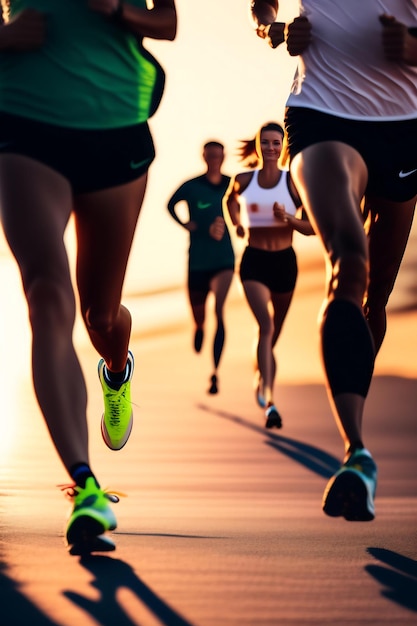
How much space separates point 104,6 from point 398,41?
97 centimetres

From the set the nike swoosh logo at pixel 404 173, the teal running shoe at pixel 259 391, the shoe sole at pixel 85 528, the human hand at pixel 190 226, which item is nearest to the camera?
the shoe sole at pixel 85 528

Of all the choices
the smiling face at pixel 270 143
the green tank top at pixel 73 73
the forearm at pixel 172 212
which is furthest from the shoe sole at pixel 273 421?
the green tank top at pixel 73 73

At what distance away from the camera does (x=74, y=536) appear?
3641mm

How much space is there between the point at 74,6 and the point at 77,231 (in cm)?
69

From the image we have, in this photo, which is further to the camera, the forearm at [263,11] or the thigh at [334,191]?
the forearm at [263,11]

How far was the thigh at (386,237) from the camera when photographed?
4.65 m

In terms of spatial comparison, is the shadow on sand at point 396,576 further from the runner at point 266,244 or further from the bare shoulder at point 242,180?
the bare shoulder at point 242,180

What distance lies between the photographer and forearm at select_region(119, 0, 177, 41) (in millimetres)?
3984

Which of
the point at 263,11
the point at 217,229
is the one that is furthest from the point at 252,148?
the point at 263,11

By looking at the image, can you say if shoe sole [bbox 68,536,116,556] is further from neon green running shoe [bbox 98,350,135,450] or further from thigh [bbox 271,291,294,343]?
thigh [bbox 271,291,294,343]

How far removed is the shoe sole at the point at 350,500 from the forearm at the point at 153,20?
1.45 meters

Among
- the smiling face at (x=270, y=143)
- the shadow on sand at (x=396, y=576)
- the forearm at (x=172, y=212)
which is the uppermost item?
the smiling face at (x=270, y=143)

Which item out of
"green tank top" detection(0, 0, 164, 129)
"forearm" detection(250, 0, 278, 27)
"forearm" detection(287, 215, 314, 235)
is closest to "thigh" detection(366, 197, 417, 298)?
"forearm" detection(250, 0, 278, 27)

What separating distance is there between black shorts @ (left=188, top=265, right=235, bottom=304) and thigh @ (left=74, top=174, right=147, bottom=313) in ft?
27.0
